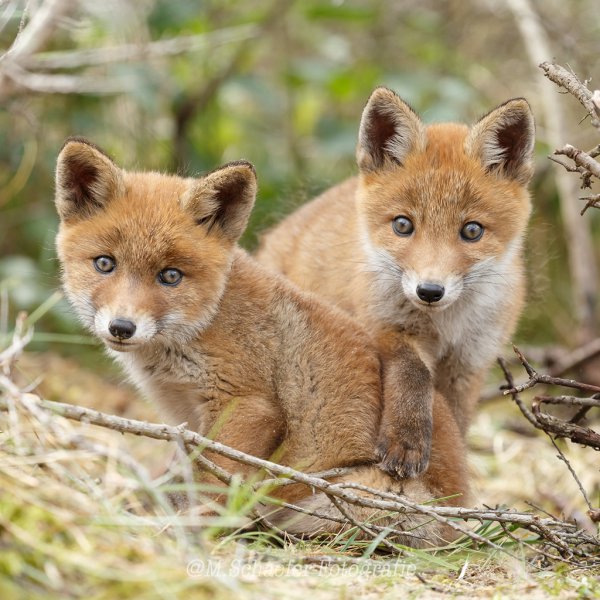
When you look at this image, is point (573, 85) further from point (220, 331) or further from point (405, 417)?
point (220, 331)

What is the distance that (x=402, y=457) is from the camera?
4.16 meters

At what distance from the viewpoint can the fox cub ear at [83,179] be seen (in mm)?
4141

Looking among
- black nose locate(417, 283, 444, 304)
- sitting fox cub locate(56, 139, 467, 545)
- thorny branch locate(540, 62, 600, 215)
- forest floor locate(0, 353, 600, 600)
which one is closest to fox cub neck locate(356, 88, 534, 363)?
black nose locate(417, 283, 444, 304)

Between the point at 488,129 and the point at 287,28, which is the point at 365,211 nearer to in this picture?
the point at 488,129

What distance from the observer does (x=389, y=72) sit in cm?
966

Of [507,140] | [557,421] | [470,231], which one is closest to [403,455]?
[557,421]

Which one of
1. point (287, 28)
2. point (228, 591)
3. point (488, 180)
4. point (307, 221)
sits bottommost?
point (228, 591)

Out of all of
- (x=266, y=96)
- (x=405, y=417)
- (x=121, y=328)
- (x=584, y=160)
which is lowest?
(x=405, y=417)

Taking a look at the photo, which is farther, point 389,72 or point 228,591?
point 389,72

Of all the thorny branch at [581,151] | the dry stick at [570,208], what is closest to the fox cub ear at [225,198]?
the thorny branch at [581,151]

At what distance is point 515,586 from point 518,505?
2897 mm

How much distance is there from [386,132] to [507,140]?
746 mm

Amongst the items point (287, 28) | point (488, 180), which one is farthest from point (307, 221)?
point (287, 28)

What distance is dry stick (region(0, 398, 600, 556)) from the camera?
3.07 metres
